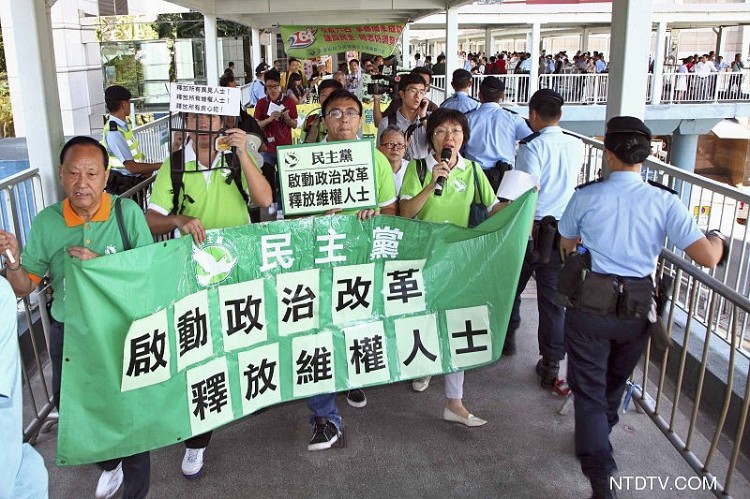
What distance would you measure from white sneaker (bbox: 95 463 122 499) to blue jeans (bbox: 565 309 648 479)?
7.83 ft

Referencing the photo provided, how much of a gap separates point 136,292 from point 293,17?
51.6ft

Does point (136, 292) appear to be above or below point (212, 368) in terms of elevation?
above

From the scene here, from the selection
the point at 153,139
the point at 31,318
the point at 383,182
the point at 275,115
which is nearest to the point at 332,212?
the point at 383,182

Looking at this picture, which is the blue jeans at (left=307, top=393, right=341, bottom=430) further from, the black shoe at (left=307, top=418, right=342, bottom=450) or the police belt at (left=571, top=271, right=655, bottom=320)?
the police belt at (left=571, top=271, right=655, bottom=320)

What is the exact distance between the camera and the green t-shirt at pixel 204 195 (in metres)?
3.63

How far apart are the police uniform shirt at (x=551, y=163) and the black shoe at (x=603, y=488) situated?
1968 millimetres

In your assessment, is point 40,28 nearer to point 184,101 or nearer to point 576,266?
point 184,101

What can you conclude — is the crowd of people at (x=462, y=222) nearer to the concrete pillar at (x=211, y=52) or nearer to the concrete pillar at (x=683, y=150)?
the concrete pillar at (x=211, y=52)

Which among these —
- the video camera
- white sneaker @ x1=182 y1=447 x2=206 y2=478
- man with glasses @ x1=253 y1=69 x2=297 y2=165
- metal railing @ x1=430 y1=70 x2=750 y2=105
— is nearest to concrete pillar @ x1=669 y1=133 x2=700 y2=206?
metal railing @ x1=430 y1=70 x2=750 y2=105

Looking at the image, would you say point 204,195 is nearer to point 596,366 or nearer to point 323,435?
point 323,435

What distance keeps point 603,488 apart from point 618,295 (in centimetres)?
96

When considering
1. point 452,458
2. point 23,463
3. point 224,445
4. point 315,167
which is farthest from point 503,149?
point 23,463

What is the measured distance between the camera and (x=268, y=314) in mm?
3576

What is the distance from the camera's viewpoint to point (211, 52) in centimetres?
1274
